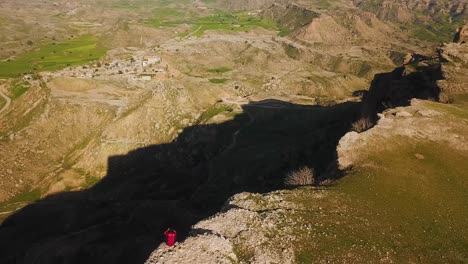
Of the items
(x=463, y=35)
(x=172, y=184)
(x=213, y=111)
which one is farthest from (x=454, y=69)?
(x=213, y=111)

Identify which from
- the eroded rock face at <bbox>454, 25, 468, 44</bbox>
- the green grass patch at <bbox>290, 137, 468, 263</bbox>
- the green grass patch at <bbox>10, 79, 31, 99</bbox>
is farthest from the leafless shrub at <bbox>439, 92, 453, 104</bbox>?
the green grass patch at <bbox>10, 79, 31, 99</bbox>

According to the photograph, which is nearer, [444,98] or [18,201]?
[444,98]

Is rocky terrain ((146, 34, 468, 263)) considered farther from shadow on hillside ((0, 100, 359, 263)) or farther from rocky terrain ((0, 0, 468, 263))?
shadow on hillside ((0, 100, 359, 263))

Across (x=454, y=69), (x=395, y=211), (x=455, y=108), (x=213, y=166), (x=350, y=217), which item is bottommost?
(x=213, y=166)

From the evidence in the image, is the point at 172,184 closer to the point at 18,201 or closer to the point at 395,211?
the point at 18,201

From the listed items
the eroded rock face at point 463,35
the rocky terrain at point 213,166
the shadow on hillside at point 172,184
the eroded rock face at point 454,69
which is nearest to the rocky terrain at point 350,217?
the rocky terrain at point 213,166

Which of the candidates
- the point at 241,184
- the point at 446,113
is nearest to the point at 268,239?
the point at 446,113

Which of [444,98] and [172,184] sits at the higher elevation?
[444,98]
